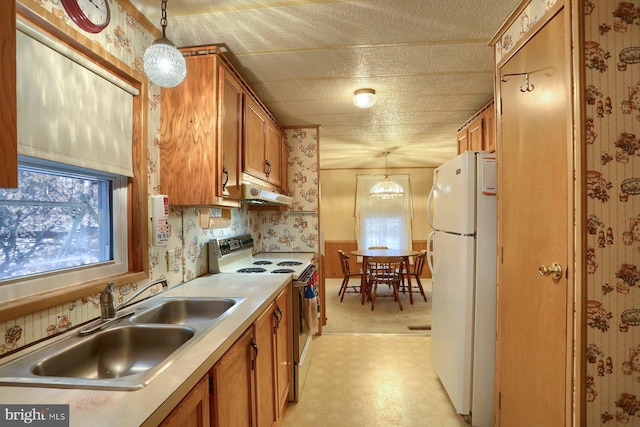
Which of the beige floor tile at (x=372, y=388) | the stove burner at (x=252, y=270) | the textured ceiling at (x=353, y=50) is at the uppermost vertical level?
the textured ceiling at (x=353, y=50)

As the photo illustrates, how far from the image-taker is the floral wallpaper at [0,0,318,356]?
104cm

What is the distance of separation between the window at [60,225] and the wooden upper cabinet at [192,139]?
28 centimetres

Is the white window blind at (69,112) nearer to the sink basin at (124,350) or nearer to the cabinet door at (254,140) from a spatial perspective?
the sink basin at (124,350)

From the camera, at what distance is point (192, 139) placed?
169 centimetres

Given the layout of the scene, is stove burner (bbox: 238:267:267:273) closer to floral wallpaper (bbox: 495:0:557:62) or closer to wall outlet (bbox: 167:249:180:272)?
wall outlet (bbox: 167:249:180:272)

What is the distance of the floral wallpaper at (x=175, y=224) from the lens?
1038 mm

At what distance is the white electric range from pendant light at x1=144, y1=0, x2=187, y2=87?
1.26 metres

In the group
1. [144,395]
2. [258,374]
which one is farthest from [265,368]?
[144,395]

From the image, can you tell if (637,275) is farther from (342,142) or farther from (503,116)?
(342,142)

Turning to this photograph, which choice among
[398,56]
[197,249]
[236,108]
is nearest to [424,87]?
[398,56]

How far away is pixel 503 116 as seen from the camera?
159 centimetres

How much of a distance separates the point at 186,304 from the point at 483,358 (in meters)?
1.71

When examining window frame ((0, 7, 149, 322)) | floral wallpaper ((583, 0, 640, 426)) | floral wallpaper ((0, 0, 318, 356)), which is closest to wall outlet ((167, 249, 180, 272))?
floral wallpaper ((0, 0, 318, 356))

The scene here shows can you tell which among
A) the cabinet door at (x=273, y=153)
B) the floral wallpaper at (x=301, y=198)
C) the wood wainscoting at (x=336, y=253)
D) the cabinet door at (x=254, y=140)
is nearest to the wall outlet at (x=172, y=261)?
the cabinet door at (x=254, y=140)
